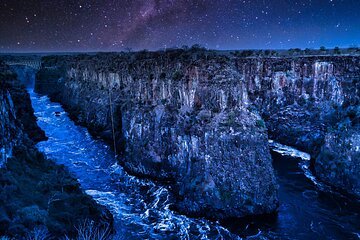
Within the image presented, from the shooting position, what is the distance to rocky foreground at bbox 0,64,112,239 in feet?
57.6

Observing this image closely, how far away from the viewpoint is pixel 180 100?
1287 inches

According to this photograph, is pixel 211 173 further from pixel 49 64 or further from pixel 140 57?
pixel 49 64

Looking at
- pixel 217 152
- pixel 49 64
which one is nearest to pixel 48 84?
pixel 49 64

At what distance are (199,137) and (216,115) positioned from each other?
103 inches

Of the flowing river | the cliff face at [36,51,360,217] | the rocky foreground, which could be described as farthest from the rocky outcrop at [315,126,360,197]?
the rocky foreground

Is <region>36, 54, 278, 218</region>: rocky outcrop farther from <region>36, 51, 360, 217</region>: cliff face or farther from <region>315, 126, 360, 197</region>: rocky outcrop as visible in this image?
<region>315, 126, 360, 197</region>: rocky outcrop

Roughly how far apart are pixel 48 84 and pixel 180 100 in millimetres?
86887

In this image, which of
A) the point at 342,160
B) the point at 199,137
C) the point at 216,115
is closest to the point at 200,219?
the point at 199,137

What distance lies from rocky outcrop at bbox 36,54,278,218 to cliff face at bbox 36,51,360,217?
0.29 ft

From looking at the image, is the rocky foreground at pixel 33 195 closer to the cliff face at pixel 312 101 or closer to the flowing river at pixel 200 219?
the flowing river at pixel 200 219

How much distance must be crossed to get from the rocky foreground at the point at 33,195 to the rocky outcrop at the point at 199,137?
8.89 metres

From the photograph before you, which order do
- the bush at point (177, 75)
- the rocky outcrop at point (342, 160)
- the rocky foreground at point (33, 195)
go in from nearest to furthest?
the rocky foreground at point (33, 195)
the bush at point (177, 75)
the rocky outcrop at point (342, 160)

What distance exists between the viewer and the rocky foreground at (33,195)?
57.6 feet

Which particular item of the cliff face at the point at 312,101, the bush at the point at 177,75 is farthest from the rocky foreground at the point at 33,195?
the cliff face at the point at 312,101
